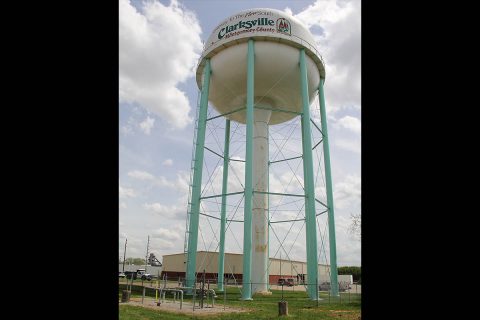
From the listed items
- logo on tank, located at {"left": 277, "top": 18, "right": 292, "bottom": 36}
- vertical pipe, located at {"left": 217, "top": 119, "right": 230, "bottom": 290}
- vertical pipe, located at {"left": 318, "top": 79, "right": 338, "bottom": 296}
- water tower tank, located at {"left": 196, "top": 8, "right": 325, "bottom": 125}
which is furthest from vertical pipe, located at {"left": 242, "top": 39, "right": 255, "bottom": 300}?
vertical pipe, located at {"left": 217, "top": 119, "right": 230, "bottom": 290}

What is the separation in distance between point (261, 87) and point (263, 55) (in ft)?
6.56

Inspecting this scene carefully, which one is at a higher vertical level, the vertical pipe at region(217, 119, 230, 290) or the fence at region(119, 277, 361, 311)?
the vertical pipe at region(217, 119, 230, 290)

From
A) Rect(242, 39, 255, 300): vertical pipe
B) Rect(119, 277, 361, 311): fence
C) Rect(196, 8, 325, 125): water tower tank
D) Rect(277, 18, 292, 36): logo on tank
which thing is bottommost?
Rect(119, 277, 361, 311): fence

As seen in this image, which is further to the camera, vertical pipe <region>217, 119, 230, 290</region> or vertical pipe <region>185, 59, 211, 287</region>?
vertical pipe <region>217, 119, 230, 290</region>

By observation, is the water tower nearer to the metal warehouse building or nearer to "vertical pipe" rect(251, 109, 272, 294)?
"vertical pipe" rect(251, 109, 272, 294)

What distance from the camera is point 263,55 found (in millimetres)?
17062

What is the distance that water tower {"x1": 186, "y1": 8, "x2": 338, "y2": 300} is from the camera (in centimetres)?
1636

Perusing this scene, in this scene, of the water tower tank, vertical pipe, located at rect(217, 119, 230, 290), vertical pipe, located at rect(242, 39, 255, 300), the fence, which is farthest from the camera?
vertical pipe, located at rect(217, 119, 230, 290)

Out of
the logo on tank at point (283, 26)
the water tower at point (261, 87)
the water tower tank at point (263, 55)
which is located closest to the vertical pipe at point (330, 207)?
the water tower at point (261, 87)

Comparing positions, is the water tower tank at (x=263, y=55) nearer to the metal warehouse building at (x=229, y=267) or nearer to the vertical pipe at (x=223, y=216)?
the vertical pipe at (x=223, y=216)

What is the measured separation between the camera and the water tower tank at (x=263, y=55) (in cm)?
1712
